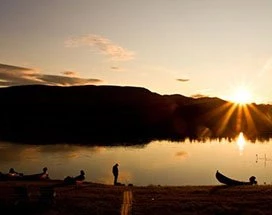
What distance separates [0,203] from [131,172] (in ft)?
115

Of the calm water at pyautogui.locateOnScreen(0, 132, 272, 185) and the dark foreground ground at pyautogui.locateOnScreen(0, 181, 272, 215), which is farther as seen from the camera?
the calm water at pyautogui.locateOnScreen(0, 132, 272, 185)

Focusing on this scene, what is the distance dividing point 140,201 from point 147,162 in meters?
42.9

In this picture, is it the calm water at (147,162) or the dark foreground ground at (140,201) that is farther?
the calm water at (147,162)

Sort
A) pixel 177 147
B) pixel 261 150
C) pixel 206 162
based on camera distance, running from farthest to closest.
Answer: pixel 177 147 → pixel 261 150 → pixel 206 162

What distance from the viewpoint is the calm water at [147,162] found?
187 feet

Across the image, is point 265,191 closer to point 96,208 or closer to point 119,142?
point 96,208

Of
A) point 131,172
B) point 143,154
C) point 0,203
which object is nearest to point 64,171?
point 131,172

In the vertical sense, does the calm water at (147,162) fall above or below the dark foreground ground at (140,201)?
above

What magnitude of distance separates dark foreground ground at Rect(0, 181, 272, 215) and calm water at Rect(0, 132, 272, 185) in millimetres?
21226

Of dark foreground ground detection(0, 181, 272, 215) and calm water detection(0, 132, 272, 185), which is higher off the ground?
calm water detection(0, 132, 272, 185)

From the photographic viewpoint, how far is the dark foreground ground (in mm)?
25656

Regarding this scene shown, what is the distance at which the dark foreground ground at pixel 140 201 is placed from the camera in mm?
25656

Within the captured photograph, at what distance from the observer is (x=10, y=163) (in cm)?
6384

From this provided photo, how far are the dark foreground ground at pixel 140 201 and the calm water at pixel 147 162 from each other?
21.2 metres
